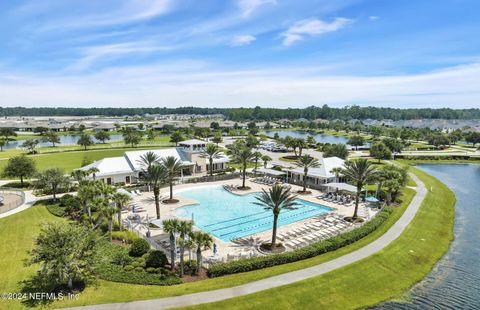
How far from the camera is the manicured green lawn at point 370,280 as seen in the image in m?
21.5

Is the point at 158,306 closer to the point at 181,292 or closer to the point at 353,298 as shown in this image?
the point at 181,292

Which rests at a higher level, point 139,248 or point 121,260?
point 139,248

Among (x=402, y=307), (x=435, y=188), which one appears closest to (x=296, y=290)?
(x=402, y=307)

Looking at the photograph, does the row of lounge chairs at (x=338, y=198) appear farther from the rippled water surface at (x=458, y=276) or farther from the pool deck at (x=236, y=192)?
the rippled water surface at (x=458, y=276)

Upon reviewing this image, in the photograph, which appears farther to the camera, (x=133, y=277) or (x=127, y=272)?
(x=127, y=272)

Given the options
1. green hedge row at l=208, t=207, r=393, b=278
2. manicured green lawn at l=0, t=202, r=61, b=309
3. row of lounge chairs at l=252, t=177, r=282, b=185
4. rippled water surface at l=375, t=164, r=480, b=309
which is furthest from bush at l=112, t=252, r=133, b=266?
row of lounge chairs at l=252, t=177, r=282, b=185

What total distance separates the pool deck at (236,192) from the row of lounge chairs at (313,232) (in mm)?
1207

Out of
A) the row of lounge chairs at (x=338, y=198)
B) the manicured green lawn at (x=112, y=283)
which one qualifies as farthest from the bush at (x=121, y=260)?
the row of lounge chairs at (x=338, y=198)

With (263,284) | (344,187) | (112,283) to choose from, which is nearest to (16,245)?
(112,283)

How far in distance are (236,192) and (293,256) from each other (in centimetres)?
2359

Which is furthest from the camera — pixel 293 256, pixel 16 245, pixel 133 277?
pixel 16 245

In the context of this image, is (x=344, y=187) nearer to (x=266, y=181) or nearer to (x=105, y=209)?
(x=266, y=181)

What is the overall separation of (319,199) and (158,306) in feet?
103

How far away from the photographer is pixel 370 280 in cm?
2497
